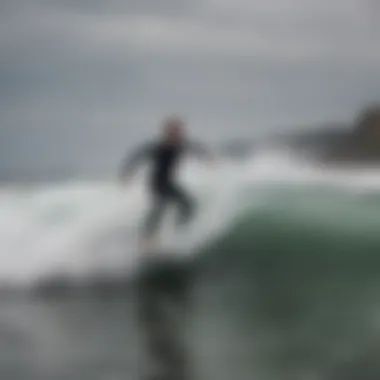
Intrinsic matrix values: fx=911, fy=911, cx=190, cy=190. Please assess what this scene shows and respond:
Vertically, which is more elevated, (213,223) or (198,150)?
(198,150)

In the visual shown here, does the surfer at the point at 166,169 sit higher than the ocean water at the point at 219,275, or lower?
higher

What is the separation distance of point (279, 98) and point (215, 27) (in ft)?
0.75

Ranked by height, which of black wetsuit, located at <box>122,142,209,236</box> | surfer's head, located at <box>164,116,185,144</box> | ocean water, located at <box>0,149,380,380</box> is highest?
surfer's head, located at <box>164,116,185,144</box>

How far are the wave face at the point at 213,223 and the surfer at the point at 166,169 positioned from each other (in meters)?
0.02

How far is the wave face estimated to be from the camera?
2.15 metres

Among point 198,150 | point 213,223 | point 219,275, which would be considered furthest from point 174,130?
point 219,275

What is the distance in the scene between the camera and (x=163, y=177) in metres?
2.16

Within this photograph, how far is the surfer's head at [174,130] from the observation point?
2168 millimetres

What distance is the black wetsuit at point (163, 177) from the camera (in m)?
2.15

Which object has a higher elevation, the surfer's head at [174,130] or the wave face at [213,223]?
the surfer's head at [174,130]

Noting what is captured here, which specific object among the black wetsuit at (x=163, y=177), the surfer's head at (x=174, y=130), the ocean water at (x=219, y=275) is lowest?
the ocean water at (x=219, y=275)

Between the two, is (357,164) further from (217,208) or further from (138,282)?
(138,282)

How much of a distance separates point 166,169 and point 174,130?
0.31 ft

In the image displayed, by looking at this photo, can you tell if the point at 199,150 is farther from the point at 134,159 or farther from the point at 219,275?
the point at 219,275
